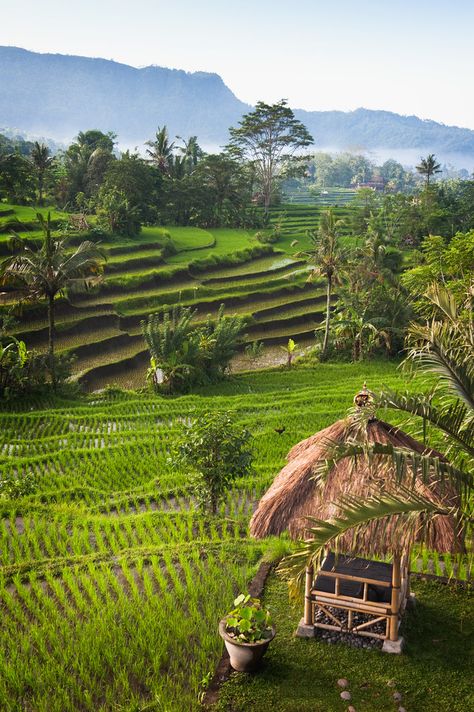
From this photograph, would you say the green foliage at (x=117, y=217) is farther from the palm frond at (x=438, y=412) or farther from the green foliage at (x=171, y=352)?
the palm frond at (x=438, y=412)

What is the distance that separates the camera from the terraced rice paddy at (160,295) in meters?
20.1

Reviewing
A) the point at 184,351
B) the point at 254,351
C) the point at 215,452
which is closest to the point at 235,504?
the point at 215,452

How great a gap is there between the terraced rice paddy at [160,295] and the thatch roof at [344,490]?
12.6m

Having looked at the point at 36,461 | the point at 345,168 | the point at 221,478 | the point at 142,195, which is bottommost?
the point at 36,461

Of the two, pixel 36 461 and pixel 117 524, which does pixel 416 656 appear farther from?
pixel 36 461

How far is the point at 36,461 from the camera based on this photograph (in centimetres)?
1215

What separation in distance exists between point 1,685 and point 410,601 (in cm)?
397

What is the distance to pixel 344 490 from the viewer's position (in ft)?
20.0

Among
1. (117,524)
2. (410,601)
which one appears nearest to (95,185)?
(117,524)

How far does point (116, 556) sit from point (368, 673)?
11.5 feet

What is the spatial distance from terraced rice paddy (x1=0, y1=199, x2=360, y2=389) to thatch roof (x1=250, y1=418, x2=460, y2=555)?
41.5ft

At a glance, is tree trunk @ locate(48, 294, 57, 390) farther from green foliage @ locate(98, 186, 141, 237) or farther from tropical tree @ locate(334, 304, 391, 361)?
green foliage @ locate(98, 186, 141, 237)

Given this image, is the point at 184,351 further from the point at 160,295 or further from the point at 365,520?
the point at 365,520

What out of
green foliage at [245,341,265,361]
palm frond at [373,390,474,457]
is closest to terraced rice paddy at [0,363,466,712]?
palm frond at [373,390,474,457]
